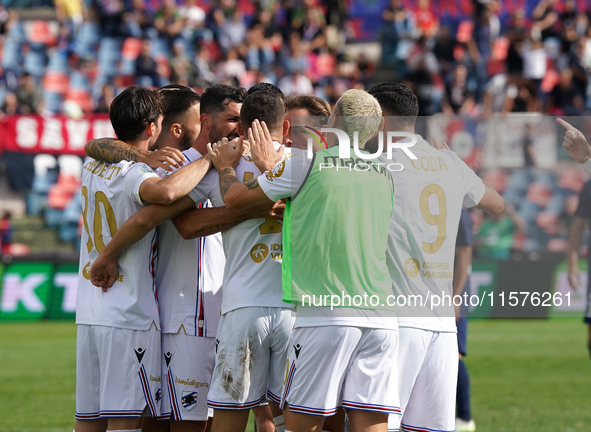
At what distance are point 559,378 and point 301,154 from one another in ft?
22.9

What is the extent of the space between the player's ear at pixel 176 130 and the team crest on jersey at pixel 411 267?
67.3 inches

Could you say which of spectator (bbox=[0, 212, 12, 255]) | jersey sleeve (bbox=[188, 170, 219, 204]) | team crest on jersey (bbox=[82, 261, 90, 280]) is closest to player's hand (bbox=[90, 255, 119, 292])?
team crest on jersey (bbox=[82, 261, 90, 280])

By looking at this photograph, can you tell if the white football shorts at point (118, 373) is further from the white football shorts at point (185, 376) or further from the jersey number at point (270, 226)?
the jersey number at point (270, 226)

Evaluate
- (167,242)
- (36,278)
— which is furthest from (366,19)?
(167,242)

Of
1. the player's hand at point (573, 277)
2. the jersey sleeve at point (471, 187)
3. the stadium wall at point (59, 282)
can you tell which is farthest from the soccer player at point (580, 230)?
the stadium wall at point (59, 282)

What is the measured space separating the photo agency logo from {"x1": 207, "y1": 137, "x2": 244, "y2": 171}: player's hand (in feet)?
1.37

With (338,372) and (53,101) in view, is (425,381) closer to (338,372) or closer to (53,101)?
(338,372)

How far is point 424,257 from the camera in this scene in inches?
176

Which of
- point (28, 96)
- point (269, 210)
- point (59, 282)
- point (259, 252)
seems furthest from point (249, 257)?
point (28, 96)

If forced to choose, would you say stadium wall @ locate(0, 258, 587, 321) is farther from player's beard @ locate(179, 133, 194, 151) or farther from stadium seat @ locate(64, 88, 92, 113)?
player's beard @ locate(179, 133, 194, 151)

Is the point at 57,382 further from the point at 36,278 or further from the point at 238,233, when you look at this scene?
the point at 238,233

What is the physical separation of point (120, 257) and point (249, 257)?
798 millimetres

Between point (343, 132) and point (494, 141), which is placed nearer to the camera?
point (343, 132)

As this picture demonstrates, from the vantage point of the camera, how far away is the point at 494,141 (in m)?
16.0
